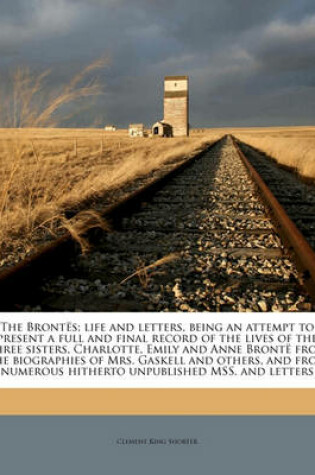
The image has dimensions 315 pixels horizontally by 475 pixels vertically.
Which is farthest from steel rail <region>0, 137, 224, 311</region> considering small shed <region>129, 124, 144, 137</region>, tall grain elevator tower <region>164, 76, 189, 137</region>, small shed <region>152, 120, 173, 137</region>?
small shed <region>129, 124, 144, 137</region>

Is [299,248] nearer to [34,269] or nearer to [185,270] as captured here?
[185,270]

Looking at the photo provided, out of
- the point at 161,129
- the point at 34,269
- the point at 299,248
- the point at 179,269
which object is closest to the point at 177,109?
the point at 161,129

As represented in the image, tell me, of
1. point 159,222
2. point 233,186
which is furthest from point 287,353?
point 233,186

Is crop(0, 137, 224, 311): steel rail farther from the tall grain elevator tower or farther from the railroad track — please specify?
the tall grain elevator tower

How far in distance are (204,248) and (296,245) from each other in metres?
0.74

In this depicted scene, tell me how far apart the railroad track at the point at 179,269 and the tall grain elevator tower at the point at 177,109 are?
43804mm

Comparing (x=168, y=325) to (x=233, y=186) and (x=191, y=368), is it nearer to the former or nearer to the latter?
(x=191, y=368)

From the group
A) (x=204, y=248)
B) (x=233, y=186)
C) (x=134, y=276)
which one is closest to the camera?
(x=134, y=276)

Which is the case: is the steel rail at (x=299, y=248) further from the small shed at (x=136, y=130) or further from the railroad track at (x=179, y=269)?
the small shed at (x=136, y=130)

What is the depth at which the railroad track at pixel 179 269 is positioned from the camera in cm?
238

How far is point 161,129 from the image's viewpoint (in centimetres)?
4428

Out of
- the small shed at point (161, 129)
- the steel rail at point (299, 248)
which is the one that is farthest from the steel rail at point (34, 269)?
the small shed at point (161, 129)

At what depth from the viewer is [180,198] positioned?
6.03 m

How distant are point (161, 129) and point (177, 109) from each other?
4.20 m
